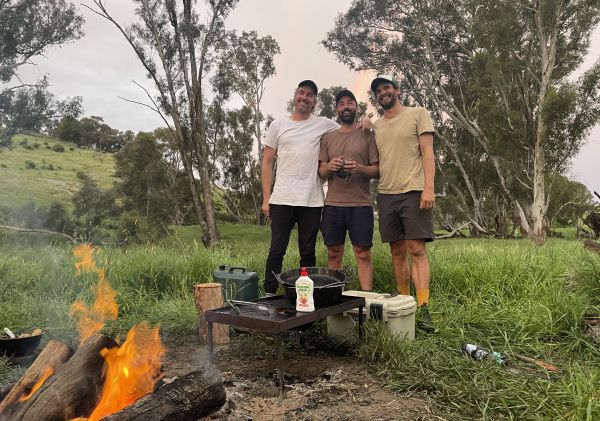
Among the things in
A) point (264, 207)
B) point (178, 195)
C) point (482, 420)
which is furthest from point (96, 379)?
point (178, 195)

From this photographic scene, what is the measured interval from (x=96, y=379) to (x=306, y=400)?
3.87 feet

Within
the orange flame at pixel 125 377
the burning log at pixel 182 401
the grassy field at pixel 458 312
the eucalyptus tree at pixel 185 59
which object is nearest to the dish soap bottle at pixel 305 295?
the grassy field at pixel 458 312

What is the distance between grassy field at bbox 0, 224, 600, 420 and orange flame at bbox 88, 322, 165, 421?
1.20 metres

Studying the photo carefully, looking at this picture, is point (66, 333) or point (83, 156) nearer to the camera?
point (66, 333)

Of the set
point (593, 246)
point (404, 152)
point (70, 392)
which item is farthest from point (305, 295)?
point (593, 246)

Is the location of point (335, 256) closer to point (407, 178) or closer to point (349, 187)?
point (349, 187)

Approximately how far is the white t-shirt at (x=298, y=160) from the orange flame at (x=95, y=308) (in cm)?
186

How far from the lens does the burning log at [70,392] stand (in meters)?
2.27

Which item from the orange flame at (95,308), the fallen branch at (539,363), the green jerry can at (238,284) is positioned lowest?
the fallen branch at (539,363)

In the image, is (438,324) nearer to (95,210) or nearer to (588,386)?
(588,386)

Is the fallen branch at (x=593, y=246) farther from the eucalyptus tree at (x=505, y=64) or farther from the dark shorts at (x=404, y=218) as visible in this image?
the eucalyptus tree at (x=505, y=64)

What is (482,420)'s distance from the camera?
235 centimetres

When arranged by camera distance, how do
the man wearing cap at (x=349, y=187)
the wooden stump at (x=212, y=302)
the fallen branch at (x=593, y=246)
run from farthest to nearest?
the man wearing cap at (x=349, y=187)
the wooden stump at (x=212, y=302)
the fallen branch at (x=593, y=246)

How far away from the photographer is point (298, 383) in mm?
3150
